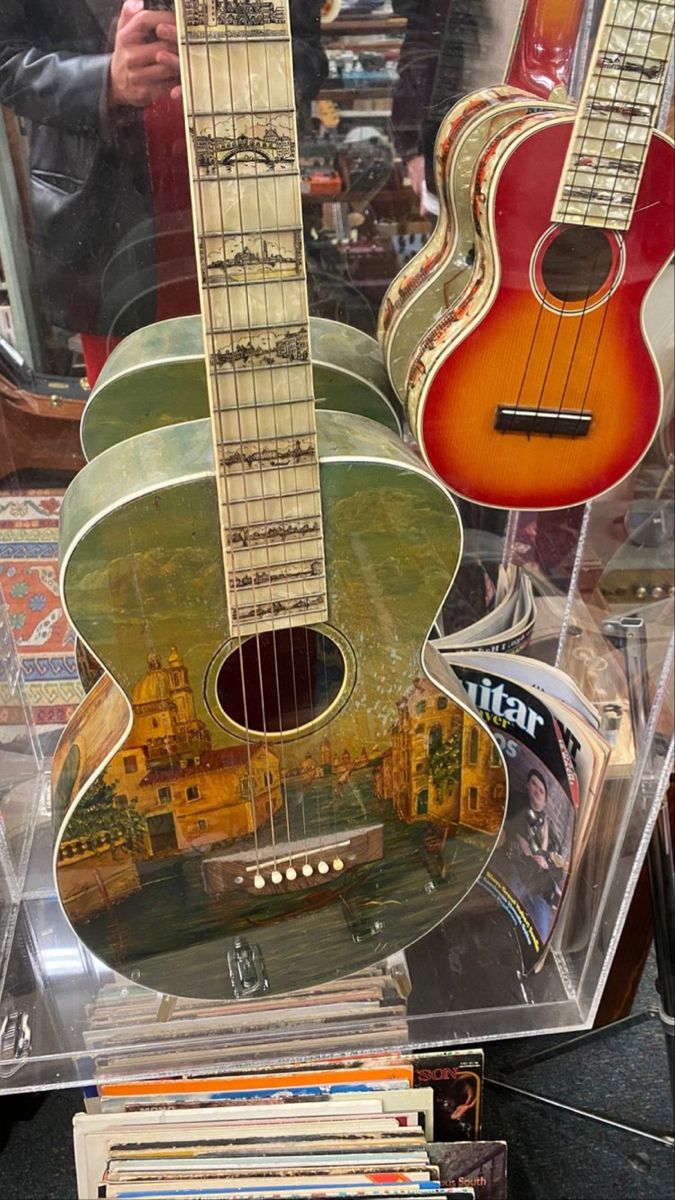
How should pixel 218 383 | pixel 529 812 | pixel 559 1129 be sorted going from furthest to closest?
pixel 559 1129 < pixel 529 812 < pixel 218 383

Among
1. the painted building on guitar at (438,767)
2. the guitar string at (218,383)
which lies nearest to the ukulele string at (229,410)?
the guitar string at (218,383)

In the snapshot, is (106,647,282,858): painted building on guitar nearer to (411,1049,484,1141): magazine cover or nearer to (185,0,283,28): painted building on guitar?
(411,1049,484,1141): magazine cover

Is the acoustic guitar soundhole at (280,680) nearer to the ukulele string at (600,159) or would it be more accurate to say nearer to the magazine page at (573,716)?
the magazine page at (573,716)

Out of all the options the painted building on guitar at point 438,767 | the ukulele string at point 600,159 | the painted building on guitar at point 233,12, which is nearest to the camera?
the painted building on guitar at point 233,12

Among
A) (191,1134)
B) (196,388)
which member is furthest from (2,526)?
(191,1134)

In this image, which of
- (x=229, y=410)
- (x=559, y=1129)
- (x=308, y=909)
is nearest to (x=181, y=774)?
(x=308, y=909)

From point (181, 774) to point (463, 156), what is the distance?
22.5 inches

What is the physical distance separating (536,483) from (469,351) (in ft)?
0.49

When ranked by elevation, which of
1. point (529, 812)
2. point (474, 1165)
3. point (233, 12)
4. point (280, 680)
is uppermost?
point (233, 12)

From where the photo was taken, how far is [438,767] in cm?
85

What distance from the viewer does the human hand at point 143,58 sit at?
751mm

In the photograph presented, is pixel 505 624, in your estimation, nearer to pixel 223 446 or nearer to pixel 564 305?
pixel 564 305

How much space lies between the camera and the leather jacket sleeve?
0.78 meters

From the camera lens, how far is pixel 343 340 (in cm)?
89
